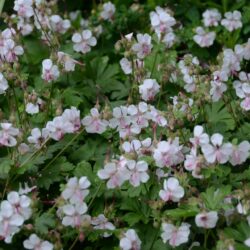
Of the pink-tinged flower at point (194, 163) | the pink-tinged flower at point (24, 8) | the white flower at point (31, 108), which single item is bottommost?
the pink-tinged flower at point (194, 163)

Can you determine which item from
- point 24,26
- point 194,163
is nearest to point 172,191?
point 194,163

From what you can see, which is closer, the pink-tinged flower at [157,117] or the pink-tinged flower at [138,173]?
the pink-tinged flower at [138,173]

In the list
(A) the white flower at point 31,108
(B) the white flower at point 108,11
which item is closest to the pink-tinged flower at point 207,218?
(A) the white flower at point 31,108

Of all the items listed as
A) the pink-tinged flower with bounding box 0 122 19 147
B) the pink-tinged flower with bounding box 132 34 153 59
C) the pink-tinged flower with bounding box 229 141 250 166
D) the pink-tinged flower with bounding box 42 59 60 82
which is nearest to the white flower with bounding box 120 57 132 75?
the pink-tinged flower with bounding box 132 34 153 59

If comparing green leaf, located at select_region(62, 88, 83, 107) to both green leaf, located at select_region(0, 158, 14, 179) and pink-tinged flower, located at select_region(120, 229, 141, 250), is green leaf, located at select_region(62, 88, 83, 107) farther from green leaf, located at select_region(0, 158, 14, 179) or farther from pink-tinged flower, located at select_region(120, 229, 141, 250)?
pink-tinged flower, located at select_region(120, 229, 141, 250)

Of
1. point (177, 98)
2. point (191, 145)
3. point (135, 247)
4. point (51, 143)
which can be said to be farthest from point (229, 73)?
point (135, 247)

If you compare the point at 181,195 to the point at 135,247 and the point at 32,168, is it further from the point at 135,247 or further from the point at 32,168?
the point at 32,168

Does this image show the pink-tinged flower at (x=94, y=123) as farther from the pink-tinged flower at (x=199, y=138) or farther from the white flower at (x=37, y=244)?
the white flower at (x=37, y=244)
